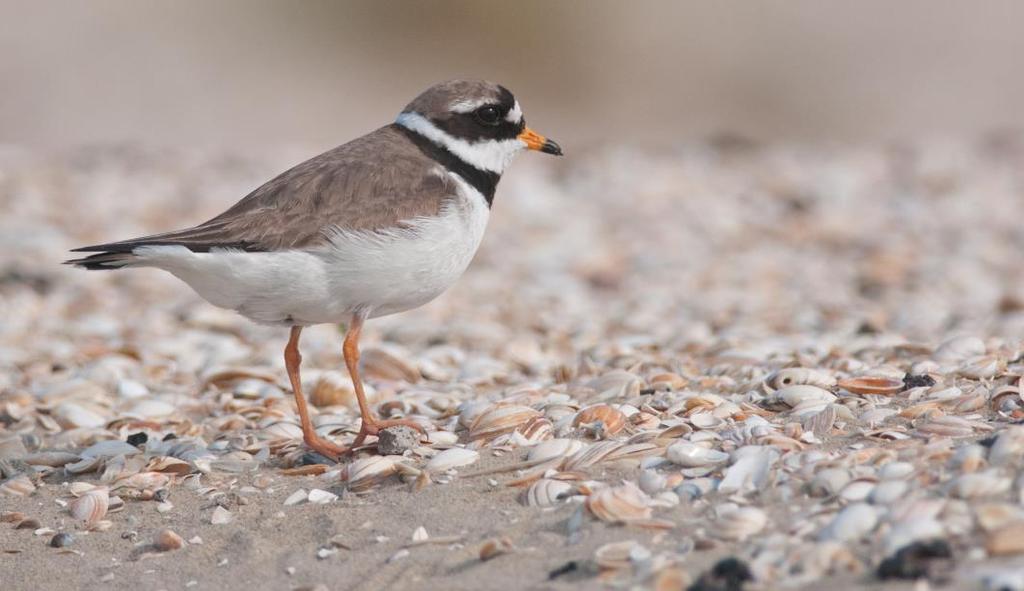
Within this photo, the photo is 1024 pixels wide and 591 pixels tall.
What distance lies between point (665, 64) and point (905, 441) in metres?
15.1

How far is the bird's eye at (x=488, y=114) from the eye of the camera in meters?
5.30

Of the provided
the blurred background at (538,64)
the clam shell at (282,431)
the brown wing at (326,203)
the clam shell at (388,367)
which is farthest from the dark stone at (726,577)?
the blurred background at (538,64)

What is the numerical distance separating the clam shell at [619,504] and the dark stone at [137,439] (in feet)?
7.26

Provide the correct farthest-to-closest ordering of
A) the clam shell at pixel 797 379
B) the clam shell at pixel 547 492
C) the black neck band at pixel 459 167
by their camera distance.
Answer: the black neck band at pixel 459 167
the clam shell at pixel 797 379
the clam shell at pixel 547 492

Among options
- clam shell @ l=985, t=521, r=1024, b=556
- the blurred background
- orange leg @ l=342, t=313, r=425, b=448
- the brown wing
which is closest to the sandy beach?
clam shell @ l=985, t=521, r=1024, b=556

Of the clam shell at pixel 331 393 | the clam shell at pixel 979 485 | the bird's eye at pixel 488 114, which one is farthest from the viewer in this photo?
the clam shell at pixel 331 393

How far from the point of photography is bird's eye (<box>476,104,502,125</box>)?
5305 millimetres

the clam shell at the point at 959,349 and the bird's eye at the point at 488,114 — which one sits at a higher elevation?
the bird's eye at the point at 488,114

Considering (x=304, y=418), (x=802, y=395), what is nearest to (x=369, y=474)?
(x=304, y=418)

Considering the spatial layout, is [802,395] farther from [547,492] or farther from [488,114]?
[488,114]

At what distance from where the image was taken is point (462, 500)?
402 centimetres

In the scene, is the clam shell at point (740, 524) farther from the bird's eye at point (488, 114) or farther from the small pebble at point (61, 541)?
the bird's eye at point (488, 114)

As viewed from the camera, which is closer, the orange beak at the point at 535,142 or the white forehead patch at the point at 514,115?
the white forehead patch at the point at 514,115

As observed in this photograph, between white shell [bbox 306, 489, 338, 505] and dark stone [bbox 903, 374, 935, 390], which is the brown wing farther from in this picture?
dark stone [bbox 903, 374, 935, 390]
